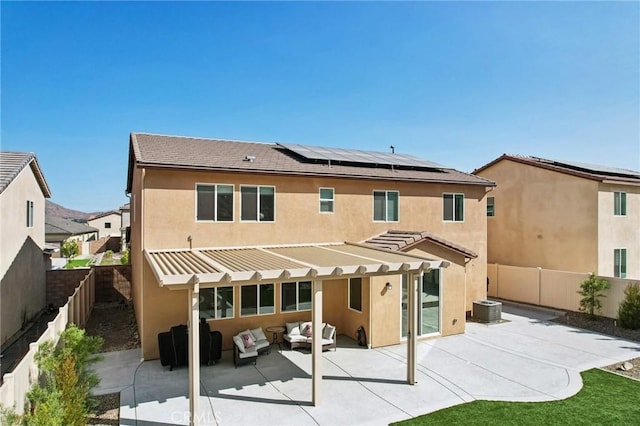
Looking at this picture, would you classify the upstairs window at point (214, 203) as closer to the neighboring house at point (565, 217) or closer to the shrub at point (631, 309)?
the shrub at point (631, 309)

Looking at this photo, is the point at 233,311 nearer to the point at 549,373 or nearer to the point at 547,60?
the point at 549,373

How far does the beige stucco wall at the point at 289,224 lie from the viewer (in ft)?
40.9

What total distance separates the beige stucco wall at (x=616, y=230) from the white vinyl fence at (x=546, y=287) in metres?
2.65

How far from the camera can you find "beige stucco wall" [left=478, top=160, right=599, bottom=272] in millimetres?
20000

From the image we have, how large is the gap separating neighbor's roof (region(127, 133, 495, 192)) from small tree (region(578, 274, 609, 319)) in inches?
251

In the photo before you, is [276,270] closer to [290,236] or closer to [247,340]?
[247,340]

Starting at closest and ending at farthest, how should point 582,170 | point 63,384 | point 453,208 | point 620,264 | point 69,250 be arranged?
point 63,384 < point 453,208 < point 620,264 < point 582,170 < point 69,250

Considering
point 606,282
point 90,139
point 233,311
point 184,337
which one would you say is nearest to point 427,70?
point 606,282

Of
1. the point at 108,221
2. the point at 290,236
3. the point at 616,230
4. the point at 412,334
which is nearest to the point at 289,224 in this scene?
the point at 290,236

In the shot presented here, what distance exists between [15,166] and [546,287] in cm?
2642

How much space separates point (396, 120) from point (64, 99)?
65.5 feet

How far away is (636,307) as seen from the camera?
1548 centimetres

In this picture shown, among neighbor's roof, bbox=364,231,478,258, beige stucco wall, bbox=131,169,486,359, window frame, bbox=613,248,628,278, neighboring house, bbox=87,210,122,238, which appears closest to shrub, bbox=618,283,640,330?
beige stucco wall, bbox=131,169,486,359

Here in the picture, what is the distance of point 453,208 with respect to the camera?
18.5m
